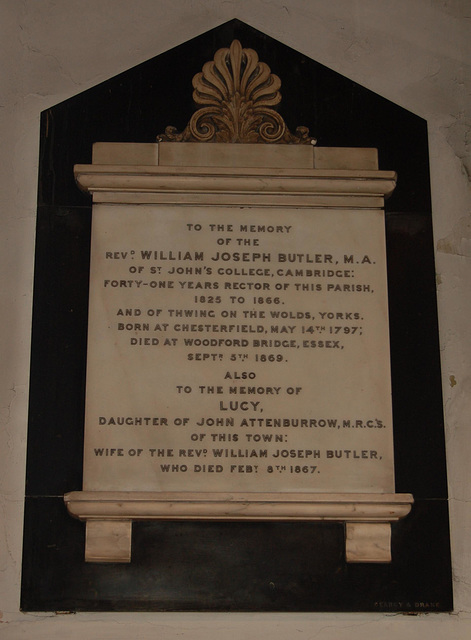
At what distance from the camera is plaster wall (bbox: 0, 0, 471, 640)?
4.34 m

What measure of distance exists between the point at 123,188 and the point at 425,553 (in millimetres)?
2332

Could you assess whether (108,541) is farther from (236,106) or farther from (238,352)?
(236,106)

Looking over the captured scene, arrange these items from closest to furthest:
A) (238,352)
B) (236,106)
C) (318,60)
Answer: (238,352)
(236,106)
(318,60)

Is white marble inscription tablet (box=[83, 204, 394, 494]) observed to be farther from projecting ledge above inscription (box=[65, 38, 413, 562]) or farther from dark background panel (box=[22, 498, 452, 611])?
dark background panel (box=[22, 498, 452, 611])

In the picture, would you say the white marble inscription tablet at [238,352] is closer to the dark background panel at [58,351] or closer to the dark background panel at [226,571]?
the dark background panel at [58,351]

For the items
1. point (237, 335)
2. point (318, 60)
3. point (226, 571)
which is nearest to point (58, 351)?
point (237, 335)

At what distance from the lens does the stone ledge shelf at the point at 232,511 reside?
4195mm

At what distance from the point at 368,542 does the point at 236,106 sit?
233 cm

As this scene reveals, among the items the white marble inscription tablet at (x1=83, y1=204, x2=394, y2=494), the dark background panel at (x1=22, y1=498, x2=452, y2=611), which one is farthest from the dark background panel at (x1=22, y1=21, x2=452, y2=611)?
the white marble inscription tablet at (x1=83, y1=204, x2=394, y2=494)

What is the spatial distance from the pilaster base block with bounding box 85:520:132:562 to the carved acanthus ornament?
197cm

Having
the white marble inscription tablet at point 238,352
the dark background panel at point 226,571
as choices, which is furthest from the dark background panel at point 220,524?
the white marble inscription tablet at point 238,352

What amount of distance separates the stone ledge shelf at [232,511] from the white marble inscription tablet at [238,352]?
0.06 m

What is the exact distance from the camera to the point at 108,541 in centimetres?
421

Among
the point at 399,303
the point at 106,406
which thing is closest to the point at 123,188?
the point at 106,406
